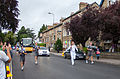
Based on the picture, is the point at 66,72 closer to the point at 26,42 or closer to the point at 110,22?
the point at 110,22

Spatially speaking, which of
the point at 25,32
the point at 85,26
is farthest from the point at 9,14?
the point at 25,32

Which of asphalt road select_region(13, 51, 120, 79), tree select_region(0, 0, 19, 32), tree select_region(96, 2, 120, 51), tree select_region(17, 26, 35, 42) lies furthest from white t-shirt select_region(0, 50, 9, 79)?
tree select_region(17, 26, 35, 42)

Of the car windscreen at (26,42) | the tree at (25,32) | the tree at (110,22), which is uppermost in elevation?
the tree at (25,32)

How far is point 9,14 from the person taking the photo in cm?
2081

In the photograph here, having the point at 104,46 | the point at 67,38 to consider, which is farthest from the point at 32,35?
the point at 104,46

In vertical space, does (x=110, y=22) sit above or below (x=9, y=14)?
below

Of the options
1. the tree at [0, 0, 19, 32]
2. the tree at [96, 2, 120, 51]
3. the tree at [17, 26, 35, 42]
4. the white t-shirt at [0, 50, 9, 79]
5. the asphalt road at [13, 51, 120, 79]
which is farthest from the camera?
the tree at [17, 26, 35, 42]

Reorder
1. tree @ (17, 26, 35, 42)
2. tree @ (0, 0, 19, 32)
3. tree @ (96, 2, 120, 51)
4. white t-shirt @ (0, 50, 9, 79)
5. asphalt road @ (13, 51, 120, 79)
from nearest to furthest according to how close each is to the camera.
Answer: white t-shirt @ (0, 50, 9, 79) → asphalt road @ (13, 51, 120, 79) → tree @ (96, 2, 120, 51) → tree @ (0, 0, 19, 32) → tree @ (17, 26, 35, 42)

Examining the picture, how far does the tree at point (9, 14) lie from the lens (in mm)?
20141

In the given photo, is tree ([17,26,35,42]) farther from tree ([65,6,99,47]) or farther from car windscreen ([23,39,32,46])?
tree ([65,6,99,47])

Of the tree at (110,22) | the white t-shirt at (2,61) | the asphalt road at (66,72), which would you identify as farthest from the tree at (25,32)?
the white t-shirt at (2,61)

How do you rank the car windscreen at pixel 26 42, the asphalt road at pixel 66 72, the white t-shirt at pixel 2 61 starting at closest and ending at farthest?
1. the white t-shirt at pixel 2 61
2. the asphalt road at pixel 66 72
3. the car windscreen at pixel 26 42

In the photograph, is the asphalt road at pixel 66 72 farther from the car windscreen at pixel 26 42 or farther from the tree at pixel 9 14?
the car windscreen at pixel 26 42

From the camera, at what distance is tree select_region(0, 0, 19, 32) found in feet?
66.1
